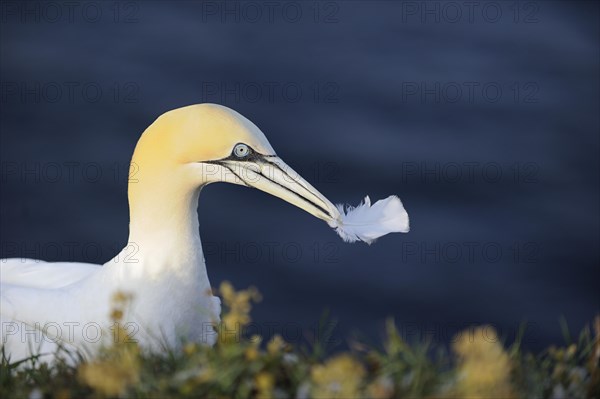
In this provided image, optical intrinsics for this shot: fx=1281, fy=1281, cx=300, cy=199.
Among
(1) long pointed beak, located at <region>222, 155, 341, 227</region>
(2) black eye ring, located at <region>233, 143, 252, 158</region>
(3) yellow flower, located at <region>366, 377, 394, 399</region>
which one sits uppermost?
(2) black eye ring, located at <region>233, 143, 252, 158</region>

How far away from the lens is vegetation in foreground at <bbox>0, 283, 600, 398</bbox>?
4680mm

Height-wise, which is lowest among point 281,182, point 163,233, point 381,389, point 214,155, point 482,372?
point 381,389

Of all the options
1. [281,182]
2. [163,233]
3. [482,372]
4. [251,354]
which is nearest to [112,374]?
[251,354]

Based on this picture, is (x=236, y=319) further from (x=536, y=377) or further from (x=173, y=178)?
(x=173, y=178)

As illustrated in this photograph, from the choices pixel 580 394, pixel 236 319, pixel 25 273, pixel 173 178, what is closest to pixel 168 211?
pixel 173 178

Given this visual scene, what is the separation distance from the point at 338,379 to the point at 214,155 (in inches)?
106

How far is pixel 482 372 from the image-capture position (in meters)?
4.55

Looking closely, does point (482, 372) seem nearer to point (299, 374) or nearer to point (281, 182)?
point (299, 374)

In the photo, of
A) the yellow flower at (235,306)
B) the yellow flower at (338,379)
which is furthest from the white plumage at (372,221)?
the yellow flower at (338,379)

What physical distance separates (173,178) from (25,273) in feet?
5.71

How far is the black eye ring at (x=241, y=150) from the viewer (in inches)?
280

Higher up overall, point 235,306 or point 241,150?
point 241,150

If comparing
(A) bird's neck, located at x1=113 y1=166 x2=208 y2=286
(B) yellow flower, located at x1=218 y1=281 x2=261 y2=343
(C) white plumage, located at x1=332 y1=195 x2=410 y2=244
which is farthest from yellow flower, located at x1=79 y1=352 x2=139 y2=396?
(C) white plumage, located at x1=332 y1=195 x2=410 y2=244

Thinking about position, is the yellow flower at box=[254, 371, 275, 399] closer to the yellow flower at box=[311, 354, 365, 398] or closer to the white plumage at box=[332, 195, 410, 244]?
the yellow flower at box=[311, 354, 365, 398]
